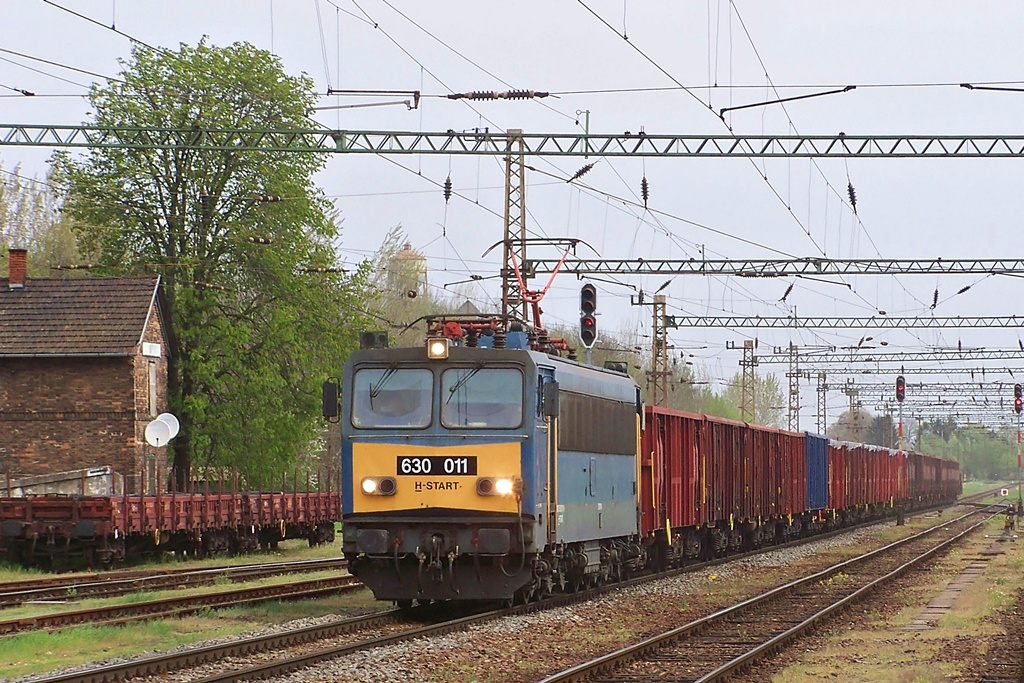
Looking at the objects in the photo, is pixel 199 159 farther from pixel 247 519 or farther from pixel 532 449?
pixel 532 449

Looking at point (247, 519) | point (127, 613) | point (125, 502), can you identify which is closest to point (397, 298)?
point (247, 519)

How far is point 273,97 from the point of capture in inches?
1720

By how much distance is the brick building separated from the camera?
3784 cm

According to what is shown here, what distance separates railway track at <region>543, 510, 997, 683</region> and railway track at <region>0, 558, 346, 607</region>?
9100 mm

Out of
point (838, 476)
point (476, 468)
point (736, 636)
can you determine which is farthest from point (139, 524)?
point (838, 476)

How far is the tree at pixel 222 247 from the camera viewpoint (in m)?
42.4

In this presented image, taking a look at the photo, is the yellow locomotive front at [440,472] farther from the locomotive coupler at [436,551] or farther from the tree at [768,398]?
the tree at [768,398]

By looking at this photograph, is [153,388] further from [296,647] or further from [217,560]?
[296,647]

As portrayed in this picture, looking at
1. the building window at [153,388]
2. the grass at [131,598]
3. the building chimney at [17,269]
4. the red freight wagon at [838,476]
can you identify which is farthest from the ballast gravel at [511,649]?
the building chimney at [17,269]

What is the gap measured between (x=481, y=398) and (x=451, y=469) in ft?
2.85

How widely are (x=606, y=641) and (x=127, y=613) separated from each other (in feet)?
20.1

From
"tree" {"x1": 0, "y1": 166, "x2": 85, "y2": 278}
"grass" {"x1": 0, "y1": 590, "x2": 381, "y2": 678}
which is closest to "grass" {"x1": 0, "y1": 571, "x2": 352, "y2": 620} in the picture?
"grass" {"x1": 0, "y1": 590, "x2": 381, "y2": 678}

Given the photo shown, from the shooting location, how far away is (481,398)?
1634 centimetres

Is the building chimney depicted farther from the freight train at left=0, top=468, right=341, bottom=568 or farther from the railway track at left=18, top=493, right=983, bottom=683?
the railway track at left=18, top=493, right=983, bottom=683
